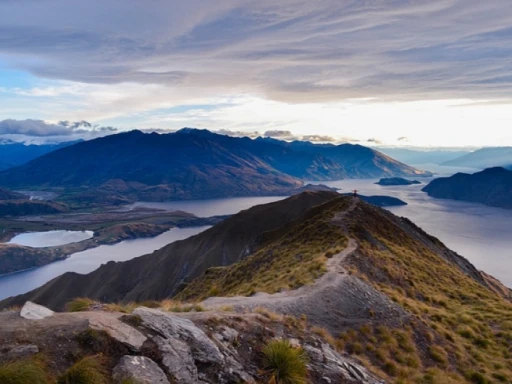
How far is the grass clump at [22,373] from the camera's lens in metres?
8.65

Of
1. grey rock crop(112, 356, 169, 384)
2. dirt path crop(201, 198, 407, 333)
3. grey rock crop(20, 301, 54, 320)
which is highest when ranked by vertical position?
grey rock crop(20, 301, 54, 320)

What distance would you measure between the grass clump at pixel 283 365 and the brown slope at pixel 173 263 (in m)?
92.4

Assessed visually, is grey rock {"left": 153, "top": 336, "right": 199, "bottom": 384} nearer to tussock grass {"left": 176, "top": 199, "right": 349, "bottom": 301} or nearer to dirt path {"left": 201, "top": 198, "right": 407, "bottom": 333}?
dirt path {"left": 201, "top": 198, "right": 407, "bottom": 333}

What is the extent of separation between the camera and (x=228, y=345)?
43.4 ft

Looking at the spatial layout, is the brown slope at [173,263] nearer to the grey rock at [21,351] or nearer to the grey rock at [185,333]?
the grey rock at [185,333]

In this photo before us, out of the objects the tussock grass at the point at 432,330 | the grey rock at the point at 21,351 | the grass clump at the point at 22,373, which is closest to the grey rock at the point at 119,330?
the grey rock at the point at 21,351

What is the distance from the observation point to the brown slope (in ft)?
352

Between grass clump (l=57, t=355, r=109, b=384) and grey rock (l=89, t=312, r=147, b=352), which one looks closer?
grass clump (l=57, t=355, r=109, b=384)

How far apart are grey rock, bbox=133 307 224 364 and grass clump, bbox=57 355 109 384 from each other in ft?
8.98

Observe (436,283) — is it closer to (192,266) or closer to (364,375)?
(364,375)

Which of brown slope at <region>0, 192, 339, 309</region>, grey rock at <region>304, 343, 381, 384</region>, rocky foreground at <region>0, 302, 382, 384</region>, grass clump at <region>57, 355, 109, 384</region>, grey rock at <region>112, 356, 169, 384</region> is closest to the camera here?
grass clump at <region>57, 355, 109, 384</region>

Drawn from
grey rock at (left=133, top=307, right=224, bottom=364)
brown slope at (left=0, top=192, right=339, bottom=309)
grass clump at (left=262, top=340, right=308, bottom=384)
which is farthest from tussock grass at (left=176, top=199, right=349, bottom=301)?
brown slope at (left=0, top=192, right=339, bottom=309)

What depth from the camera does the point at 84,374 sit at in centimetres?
952

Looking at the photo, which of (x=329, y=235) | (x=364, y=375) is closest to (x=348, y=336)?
(x=364, y=375)
